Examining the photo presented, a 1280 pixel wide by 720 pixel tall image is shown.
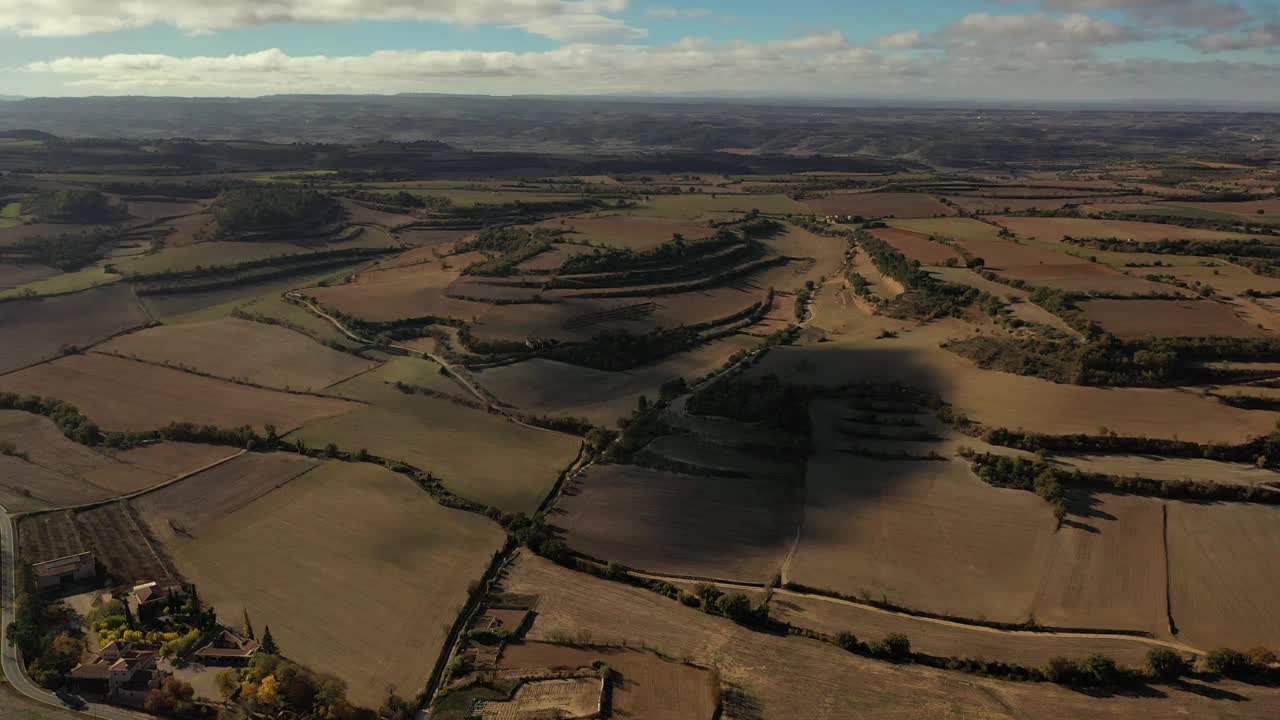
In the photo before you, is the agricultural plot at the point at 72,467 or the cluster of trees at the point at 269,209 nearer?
the agricultural plot at the point at 72,467

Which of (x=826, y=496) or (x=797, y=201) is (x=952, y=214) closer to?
(x=797, y=201)

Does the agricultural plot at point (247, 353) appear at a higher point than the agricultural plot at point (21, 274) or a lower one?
lower

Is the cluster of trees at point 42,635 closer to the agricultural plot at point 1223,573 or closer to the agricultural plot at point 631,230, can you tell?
the agricultural plot at point 1223,573

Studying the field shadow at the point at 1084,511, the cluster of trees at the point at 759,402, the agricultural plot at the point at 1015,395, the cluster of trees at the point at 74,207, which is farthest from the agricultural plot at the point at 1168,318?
the cluster of trees at the point at 74,207

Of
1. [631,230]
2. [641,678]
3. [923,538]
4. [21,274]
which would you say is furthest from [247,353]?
[923,538]

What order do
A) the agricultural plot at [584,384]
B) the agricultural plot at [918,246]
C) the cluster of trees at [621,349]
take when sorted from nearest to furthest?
1. the agricultural plot at [584,384]
2. the cluster of trees at [621,349]
3. the agricultural plot at [918,246]
